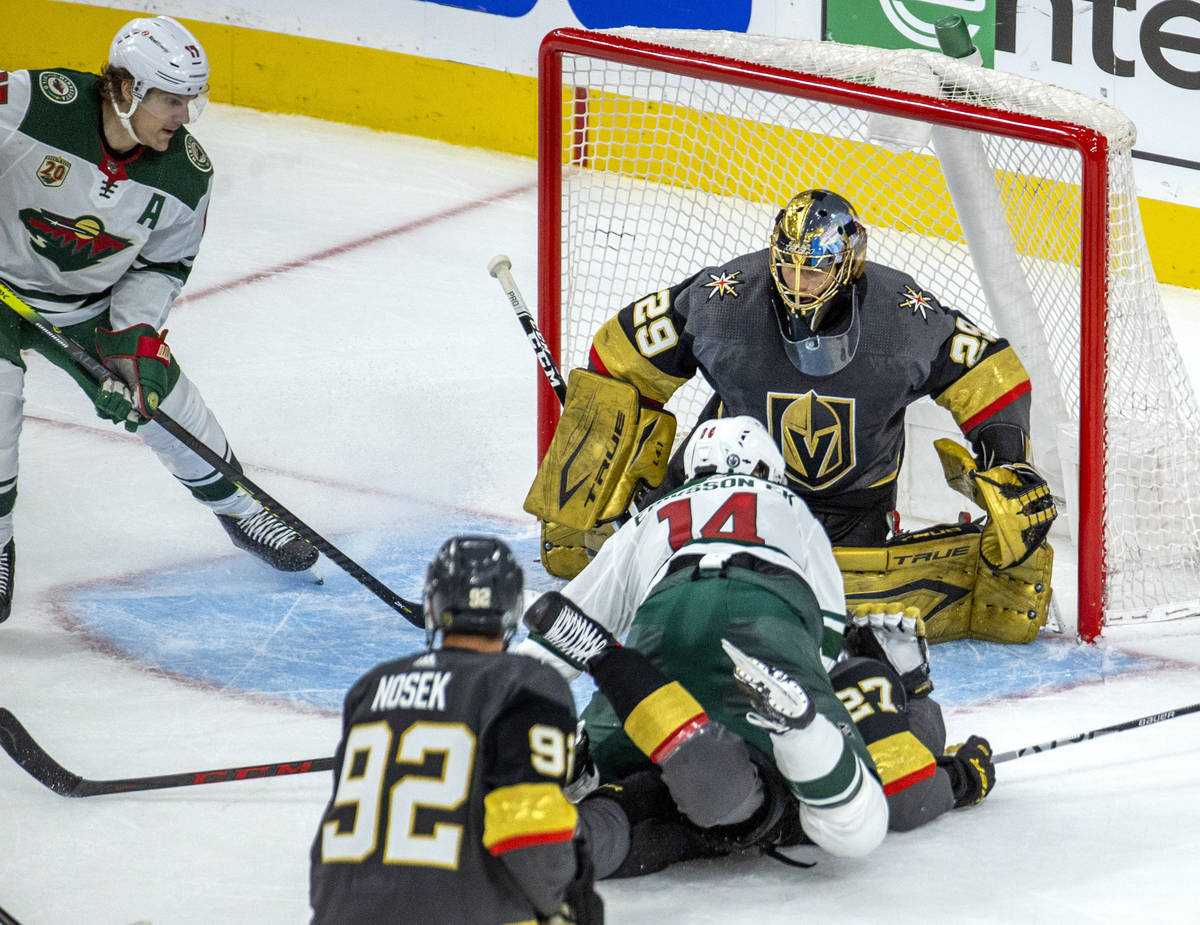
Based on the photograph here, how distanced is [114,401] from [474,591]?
1877mm

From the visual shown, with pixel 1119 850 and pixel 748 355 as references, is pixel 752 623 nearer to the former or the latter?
pixel 1119 850

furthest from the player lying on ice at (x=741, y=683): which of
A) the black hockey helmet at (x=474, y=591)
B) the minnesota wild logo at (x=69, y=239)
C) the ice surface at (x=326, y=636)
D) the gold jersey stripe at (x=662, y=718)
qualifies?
the minnesota wild logo at (x=69, y=239)

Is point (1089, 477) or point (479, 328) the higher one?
point (479, 328)

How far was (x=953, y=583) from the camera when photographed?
3.99m

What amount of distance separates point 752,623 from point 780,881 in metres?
0.42

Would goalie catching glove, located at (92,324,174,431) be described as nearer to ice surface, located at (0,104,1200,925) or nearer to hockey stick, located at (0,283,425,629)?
hockey stick, located at (0,283,425,629)

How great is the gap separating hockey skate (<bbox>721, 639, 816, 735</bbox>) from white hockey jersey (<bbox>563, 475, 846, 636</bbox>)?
0.41m

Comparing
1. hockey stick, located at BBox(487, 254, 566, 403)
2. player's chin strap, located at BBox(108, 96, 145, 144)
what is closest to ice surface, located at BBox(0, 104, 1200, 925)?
hockey stick, located at BBox(487, 254, 566, 403)

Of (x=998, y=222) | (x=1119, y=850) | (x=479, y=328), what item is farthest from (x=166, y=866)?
(x=479, y=328)

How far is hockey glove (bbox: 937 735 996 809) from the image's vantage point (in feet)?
10.3

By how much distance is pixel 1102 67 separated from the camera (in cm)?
584

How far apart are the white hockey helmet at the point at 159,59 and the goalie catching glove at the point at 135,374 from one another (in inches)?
19.8

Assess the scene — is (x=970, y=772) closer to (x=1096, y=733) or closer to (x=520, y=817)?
(x=1096, y=733)

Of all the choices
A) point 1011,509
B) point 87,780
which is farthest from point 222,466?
point 1011,509
